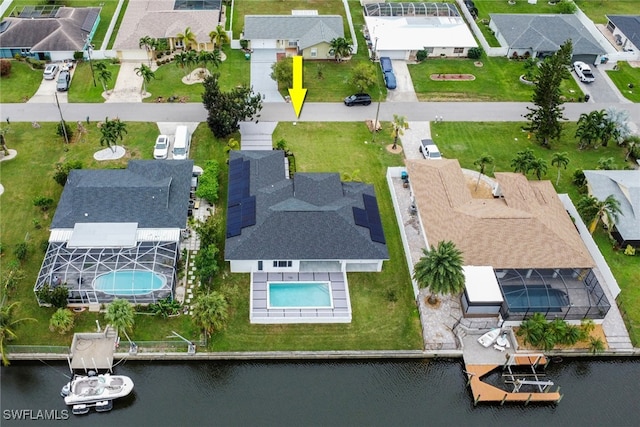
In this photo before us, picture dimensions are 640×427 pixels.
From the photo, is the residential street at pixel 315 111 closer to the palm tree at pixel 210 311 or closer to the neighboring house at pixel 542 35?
the neighboring house at pixel 542 35

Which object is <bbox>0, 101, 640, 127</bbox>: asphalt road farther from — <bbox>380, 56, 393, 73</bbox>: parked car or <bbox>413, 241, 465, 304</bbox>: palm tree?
<bbox>413, 241, 465, 304</bbox>: palm tree

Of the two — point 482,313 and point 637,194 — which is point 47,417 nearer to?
point 482,313

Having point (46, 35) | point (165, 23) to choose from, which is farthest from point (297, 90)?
point (46, 35)

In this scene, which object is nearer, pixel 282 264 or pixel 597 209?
pixel 282 264

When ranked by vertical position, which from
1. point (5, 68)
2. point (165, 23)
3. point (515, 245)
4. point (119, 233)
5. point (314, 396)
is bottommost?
point (314, 396)

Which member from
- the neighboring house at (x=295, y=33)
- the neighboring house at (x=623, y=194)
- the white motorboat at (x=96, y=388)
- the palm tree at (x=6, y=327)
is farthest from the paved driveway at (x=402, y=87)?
the palm tree at (x=6, y=327)

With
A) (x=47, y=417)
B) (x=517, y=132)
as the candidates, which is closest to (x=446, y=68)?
(x=517, y=132)

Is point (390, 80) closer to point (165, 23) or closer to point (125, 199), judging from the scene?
point (165, 23)

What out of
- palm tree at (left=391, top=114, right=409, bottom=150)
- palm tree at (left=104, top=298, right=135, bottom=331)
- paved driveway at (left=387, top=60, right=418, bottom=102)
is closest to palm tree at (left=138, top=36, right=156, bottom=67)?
paved driveway at (left=387, top=60, right=418, bottom=102)
